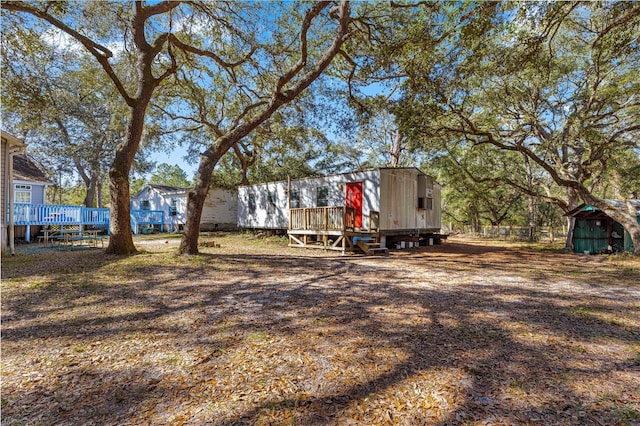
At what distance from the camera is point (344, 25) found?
8.27 metres

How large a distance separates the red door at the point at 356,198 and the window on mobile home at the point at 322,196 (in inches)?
Answer: 49.1

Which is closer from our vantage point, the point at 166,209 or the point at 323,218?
the point at 323,218

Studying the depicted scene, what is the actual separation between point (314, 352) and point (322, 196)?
1201 centimetres

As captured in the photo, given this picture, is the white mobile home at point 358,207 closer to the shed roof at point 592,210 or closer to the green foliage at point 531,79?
the green foliage at point 531,79

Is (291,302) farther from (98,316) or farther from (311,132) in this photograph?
(311,132)

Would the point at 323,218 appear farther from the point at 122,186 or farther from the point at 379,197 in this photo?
the point at 122,186

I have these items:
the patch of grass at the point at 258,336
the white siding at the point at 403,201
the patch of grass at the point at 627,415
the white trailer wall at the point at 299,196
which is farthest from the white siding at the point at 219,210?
the patch of grass at the point at 627,415

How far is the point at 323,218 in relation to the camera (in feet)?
39.0

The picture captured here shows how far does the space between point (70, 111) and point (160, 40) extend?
17898 millimetres

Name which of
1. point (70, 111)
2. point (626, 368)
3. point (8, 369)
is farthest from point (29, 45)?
point (70, 111)

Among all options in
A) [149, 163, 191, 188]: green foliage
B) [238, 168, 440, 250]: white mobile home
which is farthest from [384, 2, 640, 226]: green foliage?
[149, 163, 191, 188]: green foliage

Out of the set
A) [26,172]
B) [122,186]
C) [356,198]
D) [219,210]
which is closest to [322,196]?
[356,198]

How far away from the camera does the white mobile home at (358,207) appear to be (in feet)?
38.5

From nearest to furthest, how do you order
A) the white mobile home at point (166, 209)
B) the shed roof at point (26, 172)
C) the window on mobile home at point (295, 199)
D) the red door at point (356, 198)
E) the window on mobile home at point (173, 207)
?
the red door at point (356, 198)
the shed roof at point (26, 172)
the window on mobile home at point (295, 199)
the white mobile home at point (166, 209)
the window on mobile home at point (173, 207)
